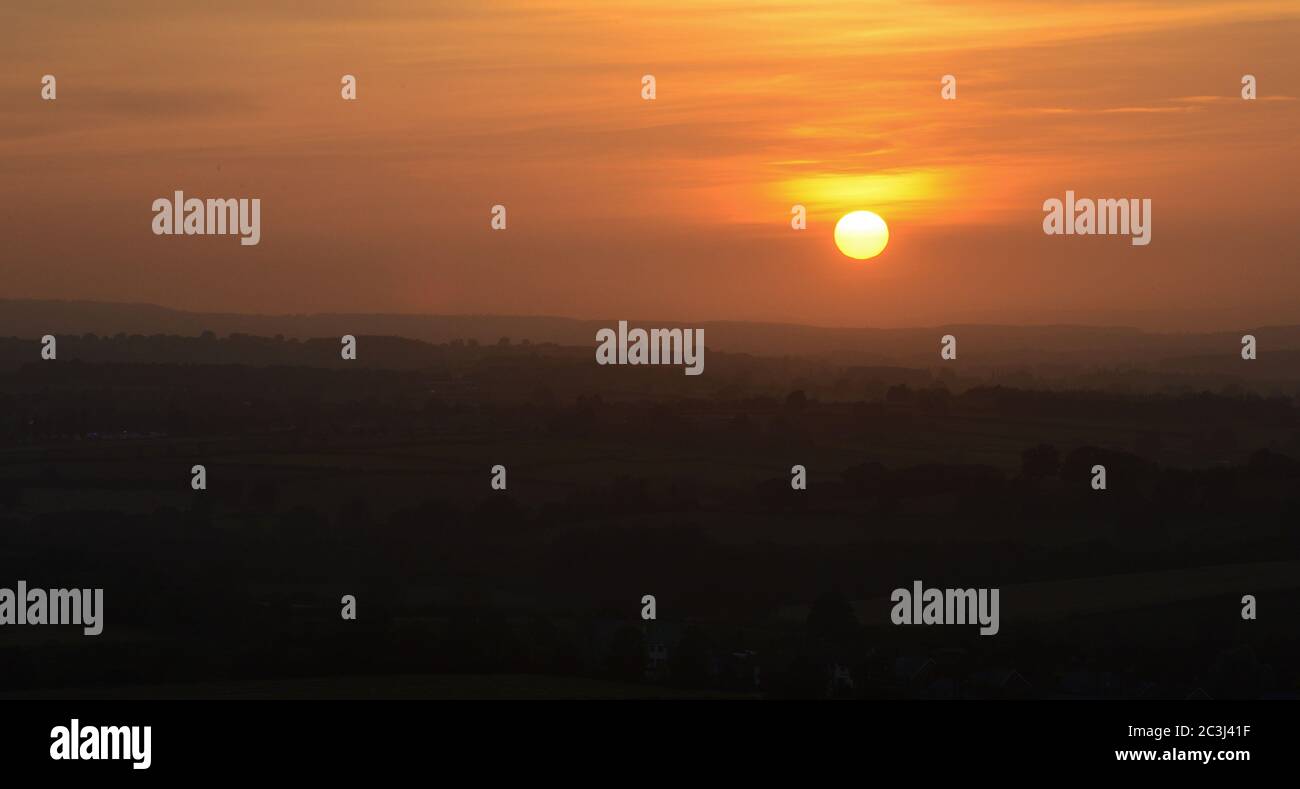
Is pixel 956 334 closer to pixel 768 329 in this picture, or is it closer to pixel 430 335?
pixel 768 329

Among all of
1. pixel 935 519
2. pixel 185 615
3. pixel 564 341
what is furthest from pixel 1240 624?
pixel 564 341

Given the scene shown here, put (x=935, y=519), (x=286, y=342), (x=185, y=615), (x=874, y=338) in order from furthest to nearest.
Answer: (x=874, y=338)
(x=286, y=342)
(x=935, y=519)
(x=185, y=615)

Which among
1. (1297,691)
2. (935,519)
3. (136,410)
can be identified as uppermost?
(136,410)

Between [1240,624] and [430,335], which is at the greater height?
[430,335]

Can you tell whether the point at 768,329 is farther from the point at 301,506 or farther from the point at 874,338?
the point at 301,506

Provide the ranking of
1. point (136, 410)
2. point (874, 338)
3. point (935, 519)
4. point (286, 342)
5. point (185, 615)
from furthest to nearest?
1. point (874, 338)
2. point (286, 342)
3. point (136, 410)
4. point (935, 519)
5. point (185, 615)

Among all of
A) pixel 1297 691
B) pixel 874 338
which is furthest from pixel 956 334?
pixel 1297 691
